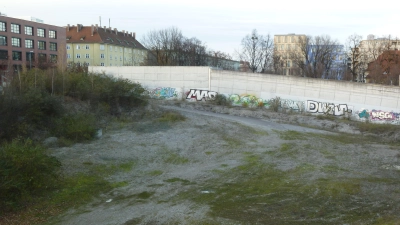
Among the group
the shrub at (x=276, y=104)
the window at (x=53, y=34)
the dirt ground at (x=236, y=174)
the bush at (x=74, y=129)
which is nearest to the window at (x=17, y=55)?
the window at (x=53, y=34)

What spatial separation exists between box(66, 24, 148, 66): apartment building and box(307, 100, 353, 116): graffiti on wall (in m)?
53.2

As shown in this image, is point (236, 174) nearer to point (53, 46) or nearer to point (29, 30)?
point (29, 30)

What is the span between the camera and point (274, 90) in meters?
32.1

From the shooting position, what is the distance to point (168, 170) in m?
14.5

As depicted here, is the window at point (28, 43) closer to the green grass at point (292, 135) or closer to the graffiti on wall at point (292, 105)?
the graffiti on wall at point (292, 105)

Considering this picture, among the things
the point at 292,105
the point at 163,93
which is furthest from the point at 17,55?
the point at 292,105

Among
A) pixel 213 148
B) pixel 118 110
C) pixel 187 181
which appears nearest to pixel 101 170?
pixel 187 181

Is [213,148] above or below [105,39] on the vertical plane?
below

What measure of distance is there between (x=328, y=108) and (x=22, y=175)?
25037mm

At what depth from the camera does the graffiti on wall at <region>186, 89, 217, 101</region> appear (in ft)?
114

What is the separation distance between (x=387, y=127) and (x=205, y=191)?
62.6 ft

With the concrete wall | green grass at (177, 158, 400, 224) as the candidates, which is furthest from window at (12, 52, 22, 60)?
green grass at (177, 158, 400, 224)

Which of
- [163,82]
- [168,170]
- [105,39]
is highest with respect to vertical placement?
[105,39]

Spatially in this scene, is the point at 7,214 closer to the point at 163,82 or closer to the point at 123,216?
the point at 123,216
